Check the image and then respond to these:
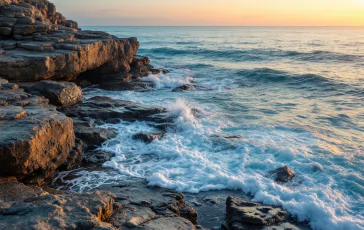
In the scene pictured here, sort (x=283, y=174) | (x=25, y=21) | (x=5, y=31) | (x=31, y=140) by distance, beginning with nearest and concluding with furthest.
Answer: (x=31, y=140)
(x=283, y=174)
(x=5, y=31)
(x=25, y=21)

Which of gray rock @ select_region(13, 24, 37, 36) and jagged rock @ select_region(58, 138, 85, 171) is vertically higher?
gray rock @ select_region(13, 24, 37, 36)

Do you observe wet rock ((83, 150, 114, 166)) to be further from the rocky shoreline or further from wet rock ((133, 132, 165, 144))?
wet rock ((133, 132, 165, 144))

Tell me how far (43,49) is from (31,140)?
8.76 metres

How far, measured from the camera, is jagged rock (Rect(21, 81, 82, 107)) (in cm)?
1184

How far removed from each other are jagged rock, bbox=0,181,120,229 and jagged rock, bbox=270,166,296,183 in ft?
14.3

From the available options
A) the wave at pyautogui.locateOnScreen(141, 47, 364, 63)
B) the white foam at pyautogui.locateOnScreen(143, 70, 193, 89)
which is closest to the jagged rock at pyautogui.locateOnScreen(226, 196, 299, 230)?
the white foam at pyautogui.locateOnScreen(143, 70, 193, 89)

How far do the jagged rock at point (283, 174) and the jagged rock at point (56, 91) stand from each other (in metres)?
7.93

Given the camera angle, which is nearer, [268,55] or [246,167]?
[246,167]

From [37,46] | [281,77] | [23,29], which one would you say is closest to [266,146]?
[37,46]

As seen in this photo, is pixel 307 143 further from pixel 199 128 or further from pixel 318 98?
pixel 318 98

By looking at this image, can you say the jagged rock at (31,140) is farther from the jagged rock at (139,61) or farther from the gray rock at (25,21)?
the jagged rock at (139,61)

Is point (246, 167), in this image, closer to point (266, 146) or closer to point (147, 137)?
point (266, 146)

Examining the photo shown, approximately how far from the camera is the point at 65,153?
829 cm

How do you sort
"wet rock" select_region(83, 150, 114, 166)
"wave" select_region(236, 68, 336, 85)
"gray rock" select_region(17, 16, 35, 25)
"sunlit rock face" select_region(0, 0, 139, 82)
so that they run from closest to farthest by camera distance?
1. "wet rock" select_region(83, 150, 114, 166)
2. "sunlit rock face" select_region(0, 0, 139, 82)
3. "gray rock" select_region(17, 16, 35, 25)
4. "wave" select_region(236, 68, 336, 85)
